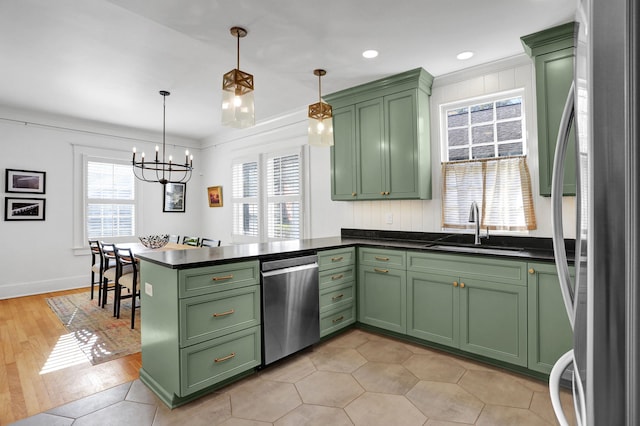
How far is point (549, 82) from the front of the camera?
2652 millimetres

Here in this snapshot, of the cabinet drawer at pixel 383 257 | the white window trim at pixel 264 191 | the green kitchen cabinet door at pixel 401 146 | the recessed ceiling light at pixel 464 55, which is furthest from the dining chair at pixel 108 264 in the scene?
the recessed ceiling light at pixel 464 55

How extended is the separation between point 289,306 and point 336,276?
25.8 inches

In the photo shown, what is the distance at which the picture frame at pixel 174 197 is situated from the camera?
6.65 meters

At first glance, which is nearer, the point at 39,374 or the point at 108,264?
the point at 39,374

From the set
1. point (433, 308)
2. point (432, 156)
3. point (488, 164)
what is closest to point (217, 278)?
point (433, 308)

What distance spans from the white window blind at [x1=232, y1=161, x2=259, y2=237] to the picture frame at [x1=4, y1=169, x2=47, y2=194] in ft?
9.53

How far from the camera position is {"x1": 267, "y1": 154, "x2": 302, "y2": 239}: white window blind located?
510 centimetres

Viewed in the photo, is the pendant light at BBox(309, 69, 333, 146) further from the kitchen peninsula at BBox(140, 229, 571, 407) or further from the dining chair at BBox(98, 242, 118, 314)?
the dining chair at BBox(98, 242, 118, 314)

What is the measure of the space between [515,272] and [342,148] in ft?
7.39

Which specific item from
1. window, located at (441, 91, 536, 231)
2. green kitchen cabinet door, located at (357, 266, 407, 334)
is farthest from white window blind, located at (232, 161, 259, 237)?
window, located at (441, 91, 536, 231)

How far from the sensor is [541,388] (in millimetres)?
2326

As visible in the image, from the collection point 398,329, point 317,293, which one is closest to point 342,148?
point 317,293

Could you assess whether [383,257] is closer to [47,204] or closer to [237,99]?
[237,99]

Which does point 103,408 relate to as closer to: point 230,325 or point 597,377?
point 230,325
